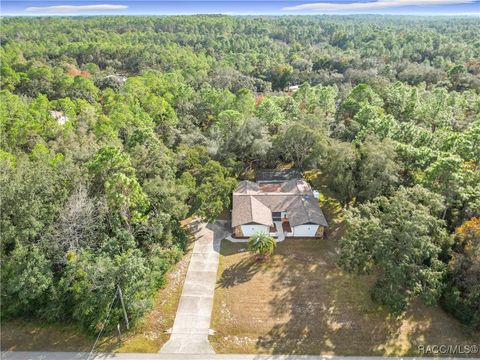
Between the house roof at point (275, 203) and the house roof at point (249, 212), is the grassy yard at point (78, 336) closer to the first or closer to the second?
the house roof at point (249, 212)

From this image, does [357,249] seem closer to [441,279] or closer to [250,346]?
[441,279]

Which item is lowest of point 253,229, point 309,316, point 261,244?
point 309,316

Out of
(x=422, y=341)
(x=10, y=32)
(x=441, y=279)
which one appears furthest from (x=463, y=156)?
(x=10, y=32)

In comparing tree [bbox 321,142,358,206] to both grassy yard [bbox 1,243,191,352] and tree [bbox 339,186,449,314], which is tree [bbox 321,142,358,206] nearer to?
tree [bbox 339,186,449,314]

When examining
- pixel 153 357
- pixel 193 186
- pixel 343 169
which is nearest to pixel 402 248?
pixel 343 169

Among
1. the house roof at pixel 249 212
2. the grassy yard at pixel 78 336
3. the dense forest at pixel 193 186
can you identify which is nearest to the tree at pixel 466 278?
the dense forest at pixel 193 186

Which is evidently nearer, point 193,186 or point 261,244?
point 261,244

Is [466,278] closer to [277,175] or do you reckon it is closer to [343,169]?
[343,169]
